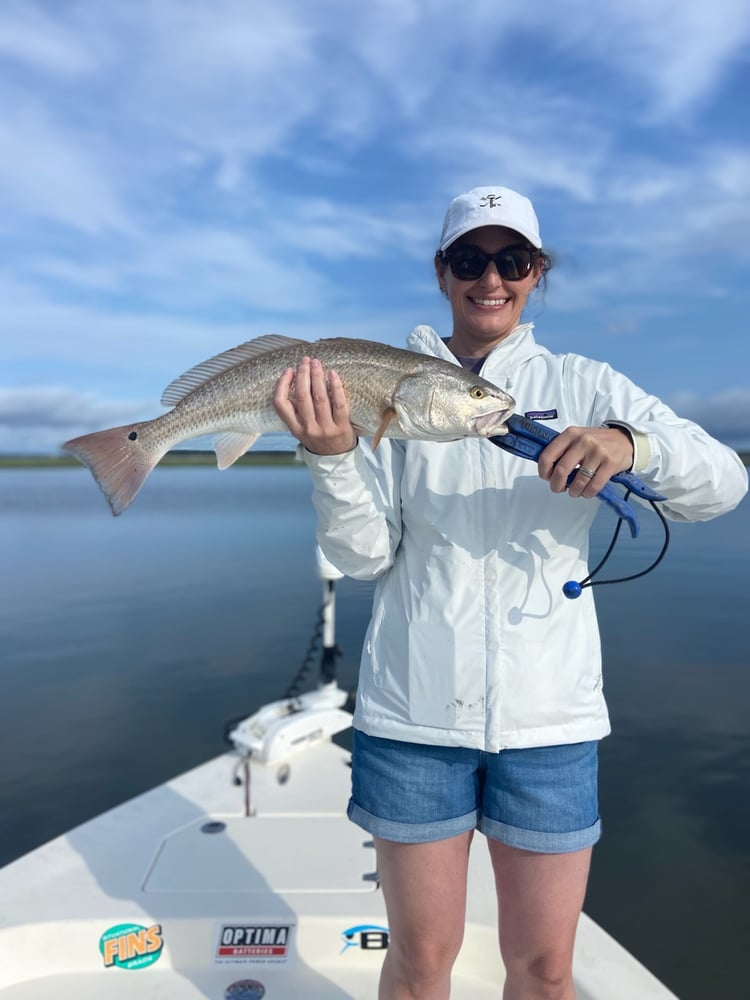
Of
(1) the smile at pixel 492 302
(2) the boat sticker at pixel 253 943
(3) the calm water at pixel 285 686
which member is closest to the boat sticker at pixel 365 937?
(2) the boat sticker at pixel 253 943

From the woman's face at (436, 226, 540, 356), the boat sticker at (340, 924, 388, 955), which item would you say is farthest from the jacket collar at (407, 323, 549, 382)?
the boat sticker at (340, 924, 388, 955)

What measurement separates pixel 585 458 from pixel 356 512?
772 mm

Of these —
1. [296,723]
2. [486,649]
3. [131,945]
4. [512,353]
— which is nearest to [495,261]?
[512,353]

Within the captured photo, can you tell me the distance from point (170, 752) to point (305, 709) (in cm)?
388

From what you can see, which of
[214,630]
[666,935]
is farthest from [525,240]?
[214,630]

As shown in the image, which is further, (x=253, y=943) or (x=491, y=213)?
(x=253, y=943)

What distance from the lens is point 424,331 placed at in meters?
2.93

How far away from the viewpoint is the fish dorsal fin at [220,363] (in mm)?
2850

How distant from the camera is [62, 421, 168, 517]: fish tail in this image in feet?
9.36

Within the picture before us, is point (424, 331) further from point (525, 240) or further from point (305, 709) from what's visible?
point (305, 709)

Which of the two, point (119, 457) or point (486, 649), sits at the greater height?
point (119, 457)

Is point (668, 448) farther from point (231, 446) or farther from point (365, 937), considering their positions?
point (365, 937)

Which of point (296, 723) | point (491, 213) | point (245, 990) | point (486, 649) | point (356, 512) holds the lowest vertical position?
point (245, 990)

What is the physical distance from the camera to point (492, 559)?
2.47 m
